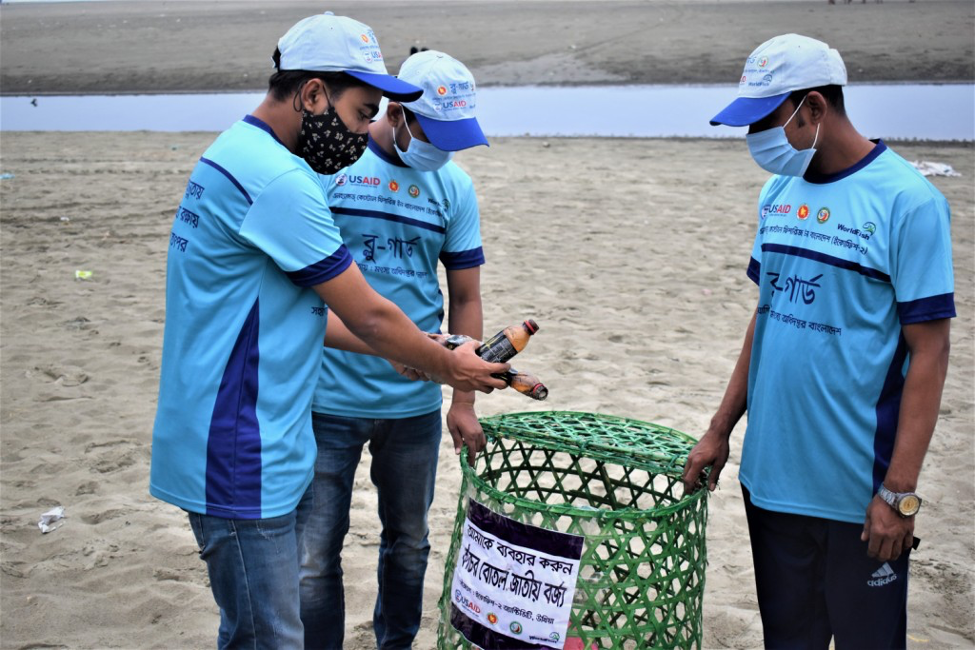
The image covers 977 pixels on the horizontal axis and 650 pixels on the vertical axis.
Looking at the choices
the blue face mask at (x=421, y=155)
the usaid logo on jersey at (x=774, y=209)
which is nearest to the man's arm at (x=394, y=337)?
the blue face mask at (x=421, y=155)

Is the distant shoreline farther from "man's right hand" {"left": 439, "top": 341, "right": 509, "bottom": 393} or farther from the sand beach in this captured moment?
"man's right hand" {"left": 439, "top": 341, "right": 509, "bottom": 393}

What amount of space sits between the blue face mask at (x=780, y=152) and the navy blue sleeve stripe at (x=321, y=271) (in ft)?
3.69

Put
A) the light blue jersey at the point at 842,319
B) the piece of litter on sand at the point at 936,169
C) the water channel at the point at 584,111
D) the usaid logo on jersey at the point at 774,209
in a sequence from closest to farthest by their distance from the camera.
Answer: the light blue jersey at the point at 842,319 → the usaid logo on jersey at the point at 774,209 → the piece of litter on sand at the point at 936,169 → the water channel at the point at 584,111

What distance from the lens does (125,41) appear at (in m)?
28.2

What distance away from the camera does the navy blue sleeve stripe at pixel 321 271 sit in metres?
2.19

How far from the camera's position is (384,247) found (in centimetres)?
302

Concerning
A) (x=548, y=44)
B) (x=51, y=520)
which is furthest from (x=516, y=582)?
(x=548, y=44)

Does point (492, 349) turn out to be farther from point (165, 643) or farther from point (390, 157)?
point (165, 643)

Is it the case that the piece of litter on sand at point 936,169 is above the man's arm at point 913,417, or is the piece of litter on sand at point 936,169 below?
above

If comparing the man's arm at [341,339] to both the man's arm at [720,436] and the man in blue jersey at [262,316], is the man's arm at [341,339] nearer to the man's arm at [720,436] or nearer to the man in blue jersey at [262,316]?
the man in blue jersey at [262,316]

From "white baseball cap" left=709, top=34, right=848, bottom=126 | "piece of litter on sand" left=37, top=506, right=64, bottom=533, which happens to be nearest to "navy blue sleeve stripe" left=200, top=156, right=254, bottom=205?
"white baseball cap" left=709, top=34, right=848, bottom=126

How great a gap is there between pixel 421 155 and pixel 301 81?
72cm

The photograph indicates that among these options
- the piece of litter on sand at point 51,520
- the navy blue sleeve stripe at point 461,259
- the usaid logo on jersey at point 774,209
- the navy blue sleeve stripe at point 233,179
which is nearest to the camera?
the navy blue sleeve stripe at point 233,179

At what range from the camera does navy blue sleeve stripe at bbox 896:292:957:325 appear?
2355 mm
